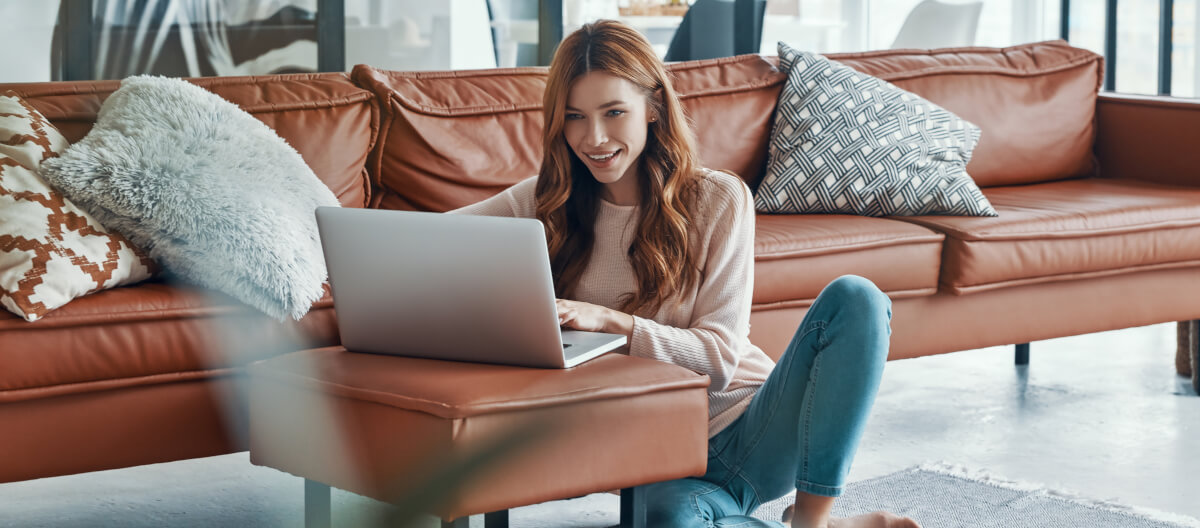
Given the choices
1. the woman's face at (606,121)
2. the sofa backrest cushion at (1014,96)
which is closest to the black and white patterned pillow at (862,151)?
the sofa backrest cushion at (1014,96)

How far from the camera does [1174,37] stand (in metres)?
5.08

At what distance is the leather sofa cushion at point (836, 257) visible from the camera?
2316 mm

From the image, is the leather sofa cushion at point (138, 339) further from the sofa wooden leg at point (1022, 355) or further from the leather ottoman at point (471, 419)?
the sofa wooden leg at point (1022, 355)

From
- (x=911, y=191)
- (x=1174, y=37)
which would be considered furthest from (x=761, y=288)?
(x=1174, y=37)

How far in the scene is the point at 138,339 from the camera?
1.76 meters

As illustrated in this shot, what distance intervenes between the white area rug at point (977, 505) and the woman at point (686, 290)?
0.30 m

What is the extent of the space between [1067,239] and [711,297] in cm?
121

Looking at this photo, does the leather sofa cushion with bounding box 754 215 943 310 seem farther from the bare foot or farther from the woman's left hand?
the woman's left hand

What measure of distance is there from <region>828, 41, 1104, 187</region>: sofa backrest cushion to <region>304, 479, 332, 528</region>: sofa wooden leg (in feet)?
6.44

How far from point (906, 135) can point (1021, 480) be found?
0.89 metres

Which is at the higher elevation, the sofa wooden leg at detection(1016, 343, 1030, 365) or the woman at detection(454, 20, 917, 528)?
the woman at detection(454, 20, 917, 528)

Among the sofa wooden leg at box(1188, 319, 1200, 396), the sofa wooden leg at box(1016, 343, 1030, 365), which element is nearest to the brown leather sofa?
the sofa wooden leg at box(1188, 319, 1200, 396)

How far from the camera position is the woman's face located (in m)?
1.70

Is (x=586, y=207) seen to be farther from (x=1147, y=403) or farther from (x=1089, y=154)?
(x=1089, y=154)
